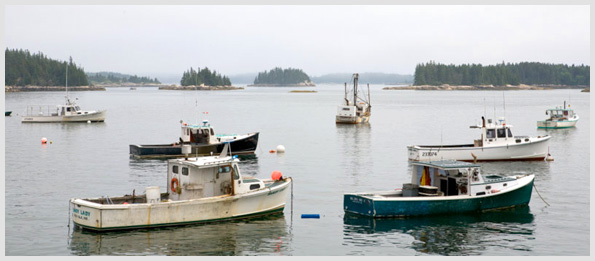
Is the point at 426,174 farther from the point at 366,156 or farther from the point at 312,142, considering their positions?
the point at 312,142

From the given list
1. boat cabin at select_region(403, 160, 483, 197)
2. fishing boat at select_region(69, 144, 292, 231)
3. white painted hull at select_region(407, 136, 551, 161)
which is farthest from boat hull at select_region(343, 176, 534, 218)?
white painted hull at select_region(407, 136, 551, 161)

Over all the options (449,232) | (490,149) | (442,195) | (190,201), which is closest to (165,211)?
(190,201)

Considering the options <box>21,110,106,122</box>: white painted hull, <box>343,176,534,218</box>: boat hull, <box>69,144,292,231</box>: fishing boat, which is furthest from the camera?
<box>21,110,106,122</box>: white painted hull

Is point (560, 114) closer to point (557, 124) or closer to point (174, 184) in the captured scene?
point (557, 124)

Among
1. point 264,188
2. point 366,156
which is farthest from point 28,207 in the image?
point 366,156

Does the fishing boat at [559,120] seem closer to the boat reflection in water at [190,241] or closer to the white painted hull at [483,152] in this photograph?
the white painted hull at [483,152]

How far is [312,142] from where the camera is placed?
74.9 m

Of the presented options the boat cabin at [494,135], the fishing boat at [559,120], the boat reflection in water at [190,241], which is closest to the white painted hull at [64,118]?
the fishing boat at [559,120]

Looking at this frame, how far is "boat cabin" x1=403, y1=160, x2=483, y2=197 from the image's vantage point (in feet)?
110

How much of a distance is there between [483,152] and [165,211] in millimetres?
30565

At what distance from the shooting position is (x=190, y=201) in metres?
30.0

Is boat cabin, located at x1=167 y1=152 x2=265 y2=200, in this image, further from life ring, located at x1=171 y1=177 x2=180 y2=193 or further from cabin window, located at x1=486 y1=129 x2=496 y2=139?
cabin window, located at x1=486 y1=129 x2=496 y2=139

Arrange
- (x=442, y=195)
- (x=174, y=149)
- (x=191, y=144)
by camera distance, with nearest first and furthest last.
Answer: (x=442, y=195) → (x=191, y=144) → (x=174, y=149)

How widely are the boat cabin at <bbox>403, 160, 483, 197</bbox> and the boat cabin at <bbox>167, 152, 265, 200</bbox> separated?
847 centimetres
